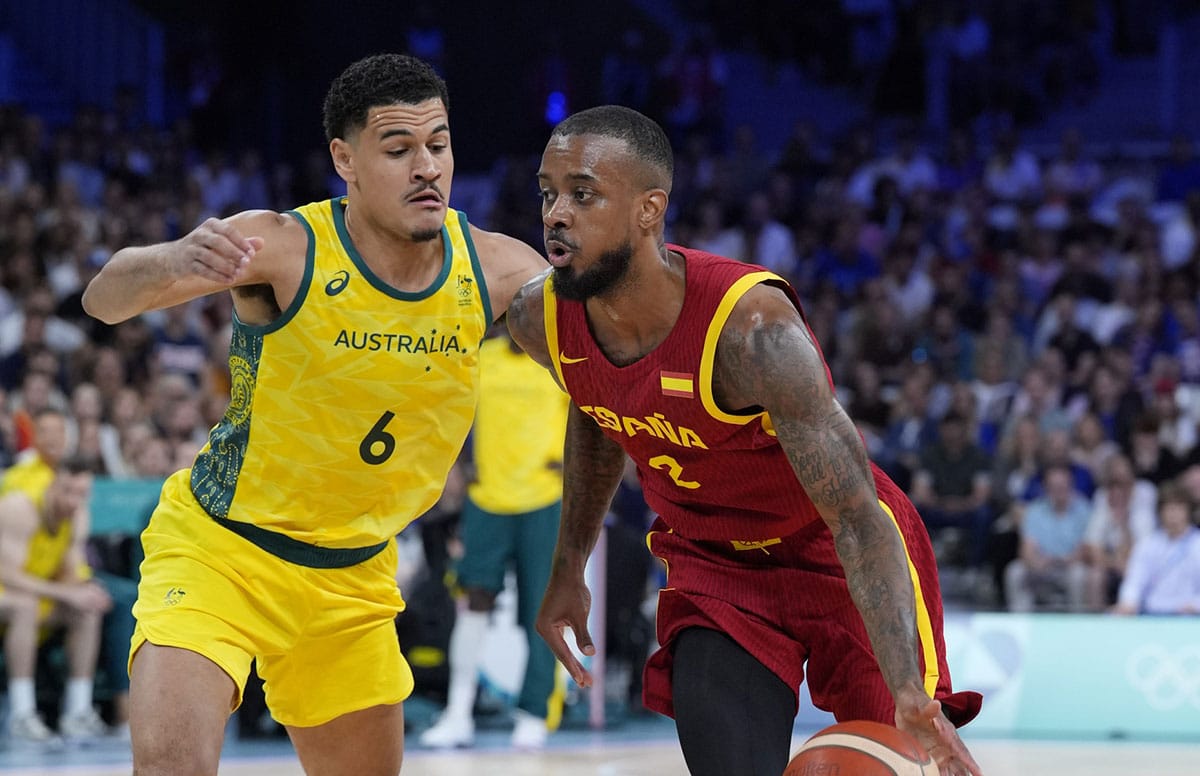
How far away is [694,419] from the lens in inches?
152

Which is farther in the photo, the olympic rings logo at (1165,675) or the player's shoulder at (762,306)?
the olympic rings logo at (1165,675)

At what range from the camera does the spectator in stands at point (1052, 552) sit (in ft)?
36.2

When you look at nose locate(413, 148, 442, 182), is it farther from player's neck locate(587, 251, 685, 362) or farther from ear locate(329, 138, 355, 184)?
player's neck locate(587, 251, 685, 362)

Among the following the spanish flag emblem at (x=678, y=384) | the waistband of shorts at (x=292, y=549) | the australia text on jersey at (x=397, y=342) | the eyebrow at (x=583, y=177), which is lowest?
the waistband of shorts at (x=292, y=549)

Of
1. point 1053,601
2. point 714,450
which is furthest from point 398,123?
point 1053,601

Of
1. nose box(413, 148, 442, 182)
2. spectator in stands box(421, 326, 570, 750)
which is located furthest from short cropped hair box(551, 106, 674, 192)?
spectator in stands box(421, 326, 570, 750)

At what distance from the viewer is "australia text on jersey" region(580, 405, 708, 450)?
12.8 feet

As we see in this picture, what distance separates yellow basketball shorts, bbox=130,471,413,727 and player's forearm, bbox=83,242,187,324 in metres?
0.63

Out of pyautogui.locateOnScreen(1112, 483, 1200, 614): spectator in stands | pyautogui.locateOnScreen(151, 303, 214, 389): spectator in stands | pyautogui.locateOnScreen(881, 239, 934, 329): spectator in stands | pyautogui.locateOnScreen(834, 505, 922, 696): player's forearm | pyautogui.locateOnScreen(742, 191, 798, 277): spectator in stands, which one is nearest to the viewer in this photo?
pyautogui.locateOnScreen(834, 505, 922, 696): player's forearm

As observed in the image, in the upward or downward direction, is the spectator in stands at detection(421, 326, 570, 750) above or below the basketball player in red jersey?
below

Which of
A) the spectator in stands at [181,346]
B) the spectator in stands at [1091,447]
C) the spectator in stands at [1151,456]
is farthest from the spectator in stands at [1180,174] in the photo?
the spectator in stands at [181,346]

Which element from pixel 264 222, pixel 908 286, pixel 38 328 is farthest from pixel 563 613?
pixel 908 286

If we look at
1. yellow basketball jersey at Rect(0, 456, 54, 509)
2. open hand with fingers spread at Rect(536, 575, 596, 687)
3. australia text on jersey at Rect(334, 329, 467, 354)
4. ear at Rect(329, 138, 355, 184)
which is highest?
ear at Rect(329, 138, 355, 184)

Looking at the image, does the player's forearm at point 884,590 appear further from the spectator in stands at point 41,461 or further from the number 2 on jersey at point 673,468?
the spectator in stands at point 41,461
